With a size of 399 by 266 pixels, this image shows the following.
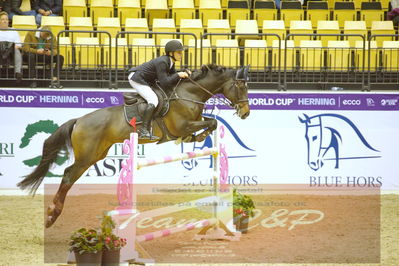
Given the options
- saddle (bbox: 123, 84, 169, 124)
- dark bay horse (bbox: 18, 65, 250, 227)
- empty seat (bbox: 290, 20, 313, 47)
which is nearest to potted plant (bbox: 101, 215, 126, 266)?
dark bay horse (bbox: 18, 65, 250, 227)

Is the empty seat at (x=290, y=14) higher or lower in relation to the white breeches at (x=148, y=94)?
higher

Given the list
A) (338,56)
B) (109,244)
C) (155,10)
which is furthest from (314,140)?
(109,244)

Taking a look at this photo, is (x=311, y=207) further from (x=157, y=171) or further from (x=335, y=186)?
(x=157, y=171)

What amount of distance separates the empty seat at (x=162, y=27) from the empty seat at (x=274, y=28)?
5.85 feet

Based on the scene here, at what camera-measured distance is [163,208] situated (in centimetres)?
743

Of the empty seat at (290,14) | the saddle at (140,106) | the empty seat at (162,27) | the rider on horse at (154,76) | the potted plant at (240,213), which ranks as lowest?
the potted plant at (240,213)

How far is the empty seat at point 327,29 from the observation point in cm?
1345

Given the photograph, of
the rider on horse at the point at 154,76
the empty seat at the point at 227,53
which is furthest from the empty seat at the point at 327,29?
the rider on horse at the point at 154,76

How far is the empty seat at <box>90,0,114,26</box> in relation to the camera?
1392cm

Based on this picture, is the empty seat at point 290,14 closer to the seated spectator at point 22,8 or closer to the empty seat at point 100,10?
the empty seat at point 100,10

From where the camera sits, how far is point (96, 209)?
1038cm

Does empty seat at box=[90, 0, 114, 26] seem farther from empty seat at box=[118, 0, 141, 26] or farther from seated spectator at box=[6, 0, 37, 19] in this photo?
seated spectator at box=[6, 0, 37, 19]

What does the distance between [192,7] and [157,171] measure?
410cm

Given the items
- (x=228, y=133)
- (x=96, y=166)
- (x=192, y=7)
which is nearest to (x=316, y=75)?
(x=228, y=133)
